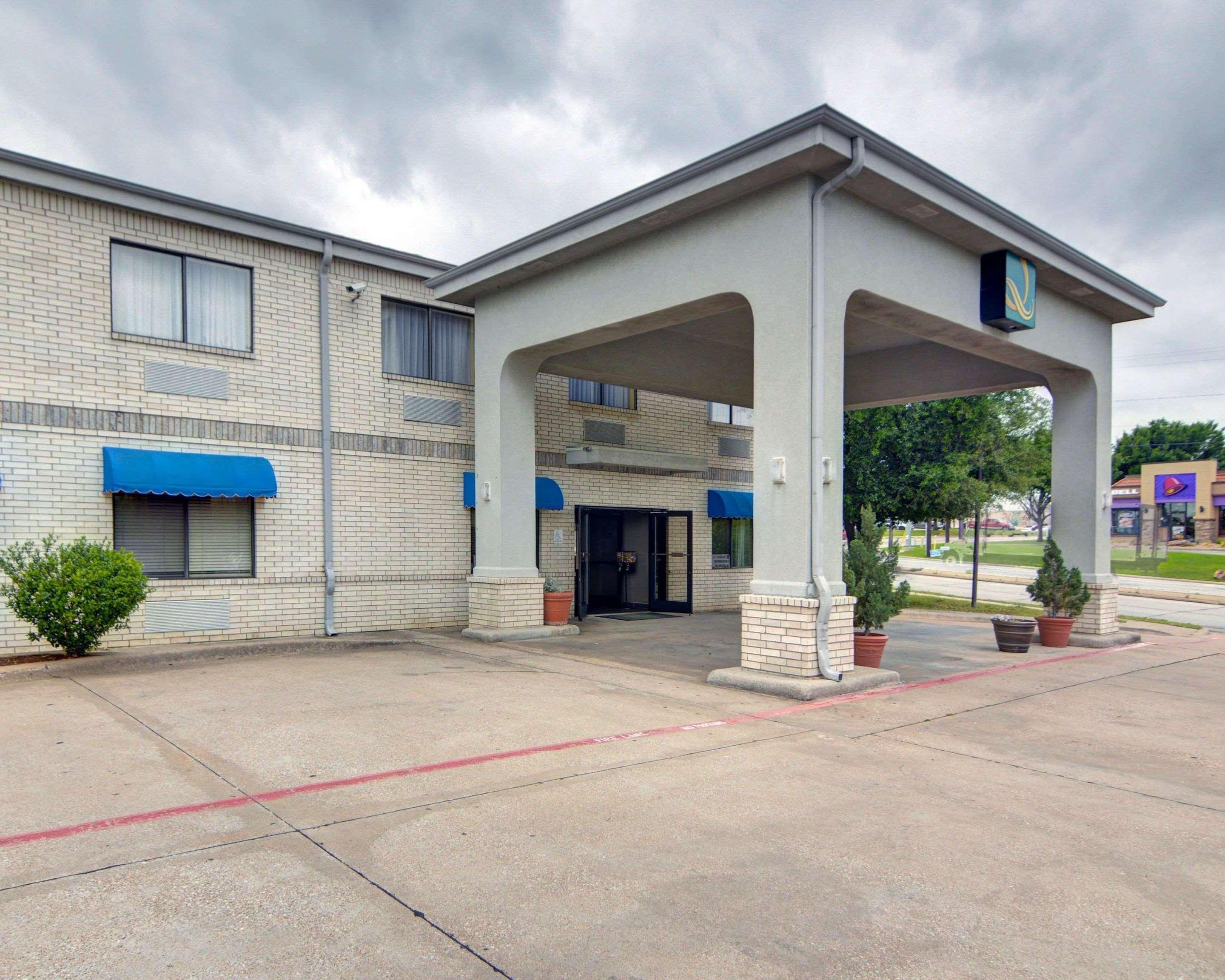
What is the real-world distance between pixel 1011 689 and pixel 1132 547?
61519mm

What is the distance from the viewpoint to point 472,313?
1603 centimetres

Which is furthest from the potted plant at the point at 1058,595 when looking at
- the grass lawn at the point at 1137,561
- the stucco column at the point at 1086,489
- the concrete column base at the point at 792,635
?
the grass lawn at the point at 1137,561

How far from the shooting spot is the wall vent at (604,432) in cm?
1742

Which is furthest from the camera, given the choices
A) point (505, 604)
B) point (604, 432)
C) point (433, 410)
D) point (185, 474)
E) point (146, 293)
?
point (604, 432)

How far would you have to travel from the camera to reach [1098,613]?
1440 centimetres

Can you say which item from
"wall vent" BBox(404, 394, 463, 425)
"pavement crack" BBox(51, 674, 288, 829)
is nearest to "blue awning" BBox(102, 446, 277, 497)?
"wall vent" BBox(404, 394, 463, 425)

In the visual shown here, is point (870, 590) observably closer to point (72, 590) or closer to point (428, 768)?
point (428, 768)

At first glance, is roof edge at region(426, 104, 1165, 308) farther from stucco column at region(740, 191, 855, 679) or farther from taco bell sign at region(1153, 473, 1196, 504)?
taco bell sign at region(1153, 473, 1196, 504)

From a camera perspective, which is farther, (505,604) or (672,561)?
(672,561)

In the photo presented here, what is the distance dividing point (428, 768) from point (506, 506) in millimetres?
8125

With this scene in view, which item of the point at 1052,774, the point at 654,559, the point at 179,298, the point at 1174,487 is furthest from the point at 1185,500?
the point at 179,298

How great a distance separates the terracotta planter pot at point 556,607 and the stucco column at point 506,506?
0.24 meters

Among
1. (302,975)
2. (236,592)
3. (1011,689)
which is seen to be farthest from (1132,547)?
(302,975)

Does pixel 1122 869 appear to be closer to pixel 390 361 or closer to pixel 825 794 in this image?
pixel 825 794
